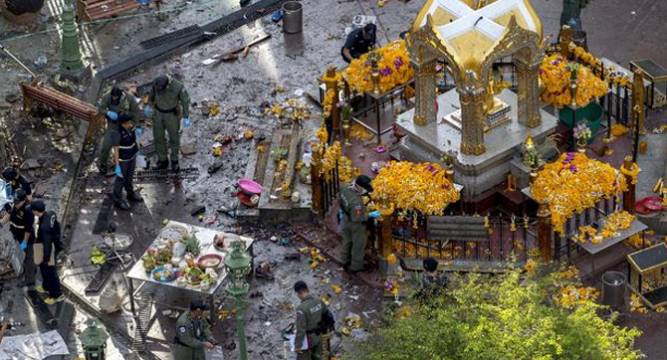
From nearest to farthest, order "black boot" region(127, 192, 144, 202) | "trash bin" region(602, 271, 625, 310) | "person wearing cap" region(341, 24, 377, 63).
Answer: "trash bin" region(602, 271, 625, 310) < "black boot" region(127, 192, 144, 202) < "person wearing cap" region(341, 24, 377, 63)

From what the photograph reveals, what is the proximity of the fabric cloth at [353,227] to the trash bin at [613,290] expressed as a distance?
3844 mm

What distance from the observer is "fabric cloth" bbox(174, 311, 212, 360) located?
22.7 metres

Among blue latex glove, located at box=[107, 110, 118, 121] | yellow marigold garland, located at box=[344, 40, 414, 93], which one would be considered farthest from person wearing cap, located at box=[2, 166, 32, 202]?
yellow marigold garland, located at box=[344, 40, 414, 93]

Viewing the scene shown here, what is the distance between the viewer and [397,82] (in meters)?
28.2

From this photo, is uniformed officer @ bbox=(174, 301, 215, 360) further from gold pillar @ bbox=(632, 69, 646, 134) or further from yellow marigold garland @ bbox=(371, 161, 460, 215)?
gold pillar @ bbox=(632, 69, 646, 134)

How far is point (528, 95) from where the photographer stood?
2600 cm

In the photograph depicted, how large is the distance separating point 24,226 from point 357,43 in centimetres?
817

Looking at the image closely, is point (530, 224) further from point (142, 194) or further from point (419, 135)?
point (142, 194)

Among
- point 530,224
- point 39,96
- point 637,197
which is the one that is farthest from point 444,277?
point 39,96

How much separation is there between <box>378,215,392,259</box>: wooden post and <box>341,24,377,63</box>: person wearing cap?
590 centimetres

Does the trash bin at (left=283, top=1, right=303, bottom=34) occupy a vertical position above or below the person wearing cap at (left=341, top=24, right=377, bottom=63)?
above

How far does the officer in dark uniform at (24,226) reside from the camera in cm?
2472

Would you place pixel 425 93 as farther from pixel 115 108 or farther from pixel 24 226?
pixel 24 226

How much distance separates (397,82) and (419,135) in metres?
2.14
